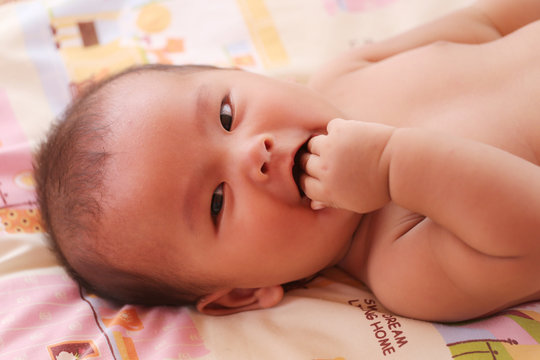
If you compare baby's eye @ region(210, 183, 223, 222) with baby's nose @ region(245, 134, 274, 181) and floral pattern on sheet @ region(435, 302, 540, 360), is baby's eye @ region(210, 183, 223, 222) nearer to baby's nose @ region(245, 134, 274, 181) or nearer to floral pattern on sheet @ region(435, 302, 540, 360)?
baby's nose @ region(245, 134, 274, 181)

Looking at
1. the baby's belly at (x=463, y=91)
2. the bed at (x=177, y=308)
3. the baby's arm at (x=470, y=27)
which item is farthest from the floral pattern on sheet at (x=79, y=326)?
the baby's arm at (x=470, y=27)

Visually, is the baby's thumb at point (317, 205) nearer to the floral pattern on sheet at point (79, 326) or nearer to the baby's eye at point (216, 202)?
the baby's eye at point (216, 202)

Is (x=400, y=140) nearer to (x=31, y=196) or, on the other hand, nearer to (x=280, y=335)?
(x=280, y=335)

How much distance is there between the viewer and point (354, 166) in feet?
3.37

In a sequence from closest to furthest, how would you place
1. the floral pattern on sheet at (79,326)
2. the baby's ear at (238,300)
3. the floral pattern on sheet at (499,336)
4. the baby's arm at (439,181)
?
the baby's arm at (439,181), the floral pattern on sheet at (499,336), the floral pattern on sheet at (79,326), the baby's ear at (238,300)

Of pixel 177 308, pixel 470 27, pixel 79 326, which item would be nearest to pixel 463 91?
pixel 470 27

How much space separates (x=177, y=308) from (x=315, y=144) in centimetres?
52

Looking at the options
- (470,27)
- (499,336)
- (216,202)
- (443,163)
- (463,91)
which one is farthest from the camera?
(470,27)

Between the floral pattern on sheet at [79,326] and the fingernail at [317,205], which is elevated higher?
the fingernail at [317,205]

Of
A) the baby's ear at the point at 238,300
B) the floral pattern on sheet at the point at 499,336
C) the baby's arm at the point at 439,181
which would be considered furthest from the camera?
the baby's ear at the point at 238,300

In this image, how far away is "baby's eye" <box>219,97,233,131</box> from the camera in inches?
46.9

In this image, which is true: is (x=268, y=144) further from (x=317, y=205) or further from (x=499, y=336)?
(x=499, y=336)

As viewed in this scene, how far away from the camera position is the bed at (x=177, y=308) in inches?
44.4

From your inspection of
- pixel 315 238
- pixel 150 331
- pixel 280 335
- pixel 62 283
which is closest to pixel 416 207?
pixel 315 238
